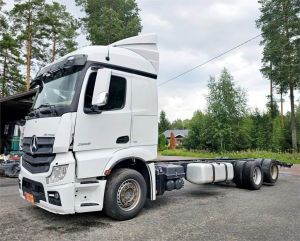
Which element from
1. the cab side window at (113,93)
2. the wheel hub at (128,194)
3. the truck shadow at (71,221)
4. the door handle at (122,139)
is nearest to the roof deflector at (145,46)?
the cab side window at (113,93)

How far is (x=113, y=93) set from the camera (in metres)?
5.74

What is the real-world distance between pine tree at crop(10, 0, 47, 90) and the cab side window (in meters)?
24.2

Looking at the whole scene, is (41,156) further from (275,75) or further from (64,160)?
(275,75)

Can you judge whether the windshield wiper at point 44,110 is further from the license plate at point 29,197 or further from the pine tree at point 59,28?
the pine tree at point 59,28

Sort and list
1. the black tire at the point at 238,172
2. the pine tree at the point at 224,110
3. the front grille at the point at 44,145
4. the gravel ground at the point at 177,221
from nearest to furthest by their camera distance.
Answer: the gravel ground at the point at 177,221 < the front grille at the point at 44,145 < the black tire at the point at 238,172 < the pine tree at the point at 224,110

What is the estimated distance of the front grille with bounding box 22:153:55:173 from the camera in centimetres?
517

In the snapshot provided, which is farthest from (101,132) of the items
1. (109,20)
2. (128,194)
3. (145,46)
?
(109,20)

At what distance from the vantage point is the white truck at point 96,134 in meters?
5.10

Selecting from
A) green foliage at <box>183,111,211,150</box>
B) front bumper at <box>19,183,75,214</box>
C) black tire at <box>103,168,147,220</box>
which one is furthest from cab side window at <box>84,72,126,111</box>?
green foliage at <box>183,111,211,150</box>

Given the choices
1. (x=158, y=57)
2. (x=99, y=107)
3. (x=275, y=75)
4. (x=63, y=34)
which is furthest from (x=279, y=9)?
(x=99, y=107)

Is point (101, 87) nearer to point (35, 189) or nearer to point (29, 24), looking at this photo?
point (35, 189)

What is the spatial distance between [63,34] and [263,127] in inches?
1123

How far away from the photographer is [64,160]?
16.6 ft

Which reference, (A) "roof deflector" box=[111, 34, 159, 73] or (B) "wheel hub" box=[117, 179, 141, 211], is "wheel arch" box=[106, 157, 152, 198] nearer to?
(B) "wheel hub" box=[117, 179, 141, 211]
